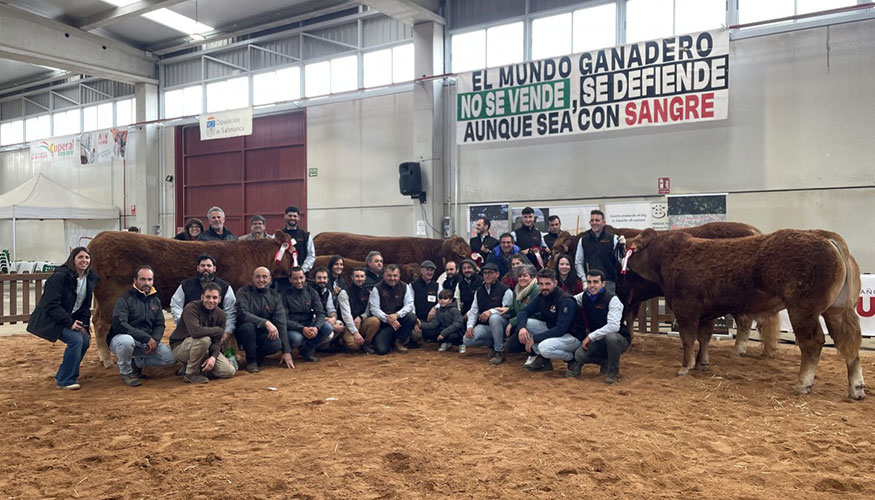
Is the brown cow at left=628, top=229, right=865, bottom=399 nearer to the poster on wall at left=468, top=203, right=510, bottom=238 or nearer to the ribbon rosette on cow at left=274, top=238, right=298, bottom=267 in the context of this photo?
the ribbon rosette on cow at left=274, top=238, right=298, bottom=267

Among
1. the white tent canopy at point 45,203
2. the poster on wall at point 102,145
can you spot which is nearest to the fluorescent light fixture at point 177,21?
the poster on wall at point 102,145

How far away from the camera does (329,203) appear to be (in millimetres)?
14742

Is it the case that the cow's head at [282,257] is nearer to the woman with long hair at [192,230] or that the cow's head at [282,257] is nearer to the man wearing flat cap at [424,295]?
the woman with long hair at [192,230]

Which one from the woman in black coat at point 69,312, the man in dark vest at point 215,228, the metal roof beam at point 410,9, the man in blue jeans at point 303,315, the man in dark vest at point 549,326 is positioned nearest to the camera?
the woman in black coat at point 69,312

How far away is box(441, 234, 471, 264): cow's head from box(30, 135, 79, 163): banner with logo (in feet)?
50.4

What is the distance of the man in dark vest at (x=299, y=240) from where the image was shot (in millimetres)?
7546

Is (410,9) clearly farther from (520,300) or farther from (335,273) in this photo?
(520,300)

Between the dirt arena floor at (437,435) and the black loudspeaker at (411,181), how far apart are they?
21.5 ft

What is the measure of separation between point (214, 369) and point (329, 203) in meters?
9.22

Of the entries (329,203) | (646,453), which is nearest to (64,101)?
(329,203)

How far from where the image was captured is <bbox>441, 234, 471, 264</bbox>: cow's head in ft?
28.8

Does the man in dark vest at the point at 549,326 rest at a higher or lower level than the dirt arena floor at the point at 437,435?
higher

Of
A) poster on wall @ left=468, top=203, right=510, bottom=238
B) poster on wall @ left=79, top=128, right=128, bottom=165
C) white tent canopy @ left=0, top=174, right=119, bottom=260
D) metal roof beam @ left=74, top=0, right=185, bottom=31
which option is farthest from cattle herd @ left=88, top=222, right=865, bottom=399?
poster on wall @ left=79, top=128, right=128, bottom=165

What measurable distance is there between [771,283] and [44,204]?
17449 mm
